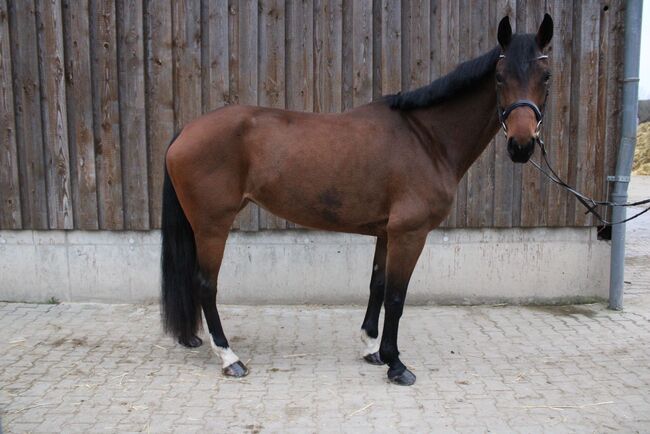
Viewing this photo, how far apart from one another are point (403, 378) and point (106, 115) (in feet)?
11.6

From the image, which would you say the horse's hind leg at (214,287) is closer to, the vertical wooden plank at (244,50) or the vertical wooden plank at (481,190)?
the vertical wooden plank at (244,50)

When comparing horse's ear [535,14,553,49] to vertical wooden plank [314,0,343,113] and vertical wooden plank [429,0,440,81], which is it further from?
vertical wooden plank [314,0,343,113]

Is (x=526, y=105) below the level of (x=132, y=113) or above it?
below

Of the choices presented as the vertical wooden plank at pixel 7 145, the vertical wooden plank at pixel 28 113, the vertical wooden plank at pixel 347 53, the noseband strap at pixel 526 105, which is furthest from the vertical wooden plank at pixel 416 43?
the vertical wooden plank at pixel 7 145

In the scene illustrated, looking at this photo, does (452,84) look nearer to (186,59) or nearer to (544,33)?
(544,33)

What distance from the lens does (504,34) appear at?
3.22 m

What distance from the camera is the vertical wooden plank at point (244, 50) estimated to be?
16.2 feet

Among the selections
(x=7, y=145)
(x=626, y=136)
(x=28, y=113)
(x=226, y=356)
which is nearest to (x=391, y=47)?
(x=626, y=136)

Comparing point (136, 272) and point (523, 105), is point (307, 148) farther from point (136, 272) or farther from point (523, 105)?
point (136, 272)

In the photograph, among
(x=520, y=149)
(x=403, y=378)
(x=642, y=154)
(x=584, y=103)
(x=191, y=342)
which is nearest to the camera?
(x=520, y=149)

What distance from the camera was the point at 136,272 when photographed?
516 cm

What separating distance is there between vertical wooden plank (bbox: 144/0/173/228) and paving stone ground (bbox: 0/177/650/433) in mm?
1229

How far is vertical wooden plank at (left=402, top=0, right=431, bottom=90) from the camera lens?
500 centimetres

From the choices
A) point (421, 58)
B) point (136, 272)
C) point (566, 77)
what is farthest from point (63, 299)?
point (566, 77)
